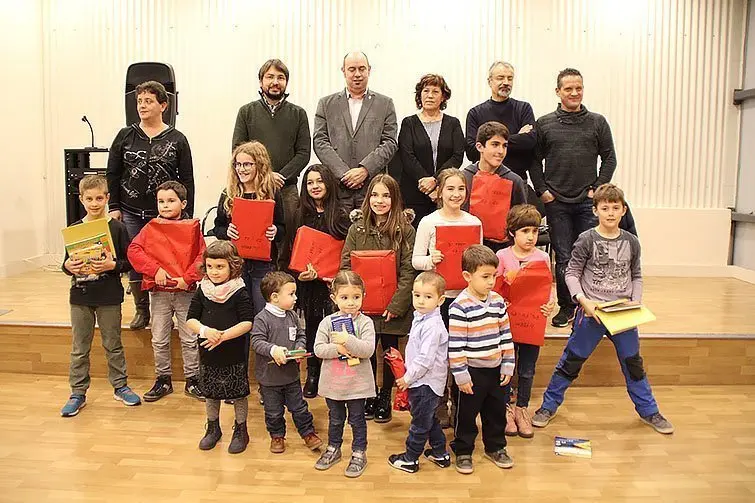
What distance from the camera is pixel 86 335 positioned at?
370 centimetres

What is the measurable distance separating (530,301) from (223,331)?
4.82 feet

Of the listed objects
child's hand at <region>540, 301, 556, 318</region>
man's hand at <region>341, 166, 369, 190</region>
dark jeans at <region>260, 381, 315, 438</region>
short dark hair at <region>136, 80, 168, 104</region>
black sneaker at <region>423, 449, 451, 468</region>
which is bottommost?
black sneaker at <region>423, 449, 451, 468</region>

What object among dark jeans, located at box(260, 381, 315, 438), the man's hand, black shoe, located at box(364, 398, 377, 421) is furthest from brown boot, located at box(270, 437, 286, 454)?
the man's hand

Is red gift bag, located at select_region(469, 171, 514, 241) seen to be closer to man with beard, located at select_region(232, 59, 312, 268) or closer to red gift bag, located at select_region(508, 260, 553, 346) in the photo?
red gift bag, located at select_region(508, 260, 553, 346)

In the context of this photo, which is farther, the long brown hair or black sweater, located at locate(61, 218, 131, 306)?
black sweater, located at locate(61, 218, 131, 306)

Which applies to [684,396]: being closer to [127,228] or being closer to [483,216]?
[483,216]

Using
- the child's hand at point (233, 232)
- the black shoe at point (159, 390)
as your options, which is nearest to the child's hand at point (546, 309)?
the child's hand at point (233, 232)

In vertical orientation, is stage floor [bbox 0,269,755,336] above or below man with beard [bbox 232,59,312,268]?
below

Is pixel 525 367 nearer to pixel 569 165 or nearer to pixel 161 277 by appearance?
pixel 569 165

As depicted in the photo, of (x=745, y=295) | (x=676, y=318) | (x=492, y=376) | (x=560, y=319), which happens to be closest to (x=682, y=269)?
(x=745, y=295)

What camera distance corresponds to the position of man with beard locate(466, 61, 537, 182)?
4074mm

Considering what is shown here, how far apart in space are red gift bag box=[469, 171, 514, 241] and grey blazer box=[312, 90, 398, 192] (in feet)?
1.89

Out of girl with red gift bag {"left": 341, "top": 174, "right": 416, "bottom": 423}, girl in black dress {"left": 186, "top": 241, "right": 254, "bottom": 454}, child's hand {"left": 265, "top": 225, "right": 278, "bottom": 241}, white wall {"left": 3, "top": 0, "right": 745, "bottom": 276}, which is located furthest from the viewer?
white wall {"left": 3, "top": 0, "right": 745, "bottom": 276}

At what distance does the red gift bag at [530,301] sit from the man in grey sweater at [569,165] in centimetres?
94
